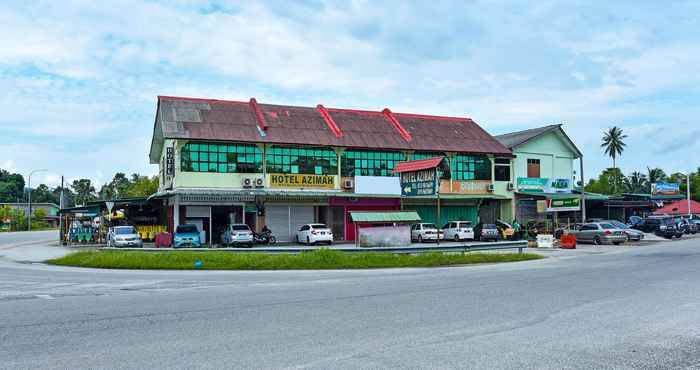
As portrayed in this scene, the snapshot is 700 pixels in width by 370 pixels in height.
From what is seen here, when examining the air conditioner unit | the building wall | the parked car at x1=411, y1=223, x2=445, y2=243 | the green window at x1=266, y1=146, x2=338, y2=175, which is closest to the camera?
the air conditioner unit

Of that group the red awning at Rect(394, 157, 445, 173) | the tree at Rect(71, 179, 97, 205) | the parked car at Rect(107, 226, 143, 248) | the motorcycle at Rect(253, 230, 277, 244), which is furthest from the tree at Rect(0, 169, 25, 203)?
the red awning at Rect(394, 157, 445, 173)

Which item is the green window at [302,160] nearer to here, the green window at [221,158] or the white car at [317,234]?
the green window at [221,158]

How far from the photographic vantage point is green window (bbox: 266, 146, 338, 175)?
1519 inches

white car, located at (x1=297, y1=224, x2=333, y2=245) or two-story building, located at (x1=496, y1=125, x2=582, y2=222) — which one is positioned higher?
two-story building, located at (x1=496, y1=125, x2=582, y2=222)

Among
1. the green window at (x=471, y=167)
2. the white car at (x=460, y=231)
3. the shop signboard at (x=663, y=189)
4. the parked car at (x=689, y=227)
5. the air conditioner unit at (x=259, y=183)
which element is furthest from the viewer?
the shop signboard at (x=663, y=189)

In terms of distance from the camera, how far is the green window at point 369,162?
40.6 metres

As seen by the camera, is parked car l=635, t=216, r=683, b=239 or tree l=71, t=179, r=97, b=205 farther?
tree l=71, t=179, r=97, b=205

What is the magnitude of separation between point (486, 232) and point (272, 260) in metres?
20.3

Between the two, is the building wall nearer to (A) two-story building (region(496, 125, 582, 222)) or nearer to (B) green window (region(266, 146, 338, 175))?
(A) two-story building (region(496, 125, 582, 222))

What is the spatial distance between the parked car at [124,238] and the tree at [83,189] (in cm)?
9690

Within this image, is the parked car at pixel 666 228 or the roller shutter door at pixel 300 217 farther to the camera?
the parked car at pixel 666 228

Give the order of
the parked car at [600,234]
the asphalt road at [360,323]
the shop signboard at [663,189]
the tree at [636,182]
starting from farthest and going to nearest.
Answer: the tree at [636,182] < the shop signboard at [663,189] < the parked car at [600,234] < the asphalt road at [360,323]

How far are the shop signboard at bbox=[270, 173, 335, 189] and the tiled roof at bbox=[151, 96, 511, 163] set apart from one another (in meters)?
2.19

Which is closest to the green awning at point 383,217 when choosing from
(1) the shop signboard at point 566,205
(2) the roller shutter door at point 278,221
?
(2) the roller shutter door at point 278,221
